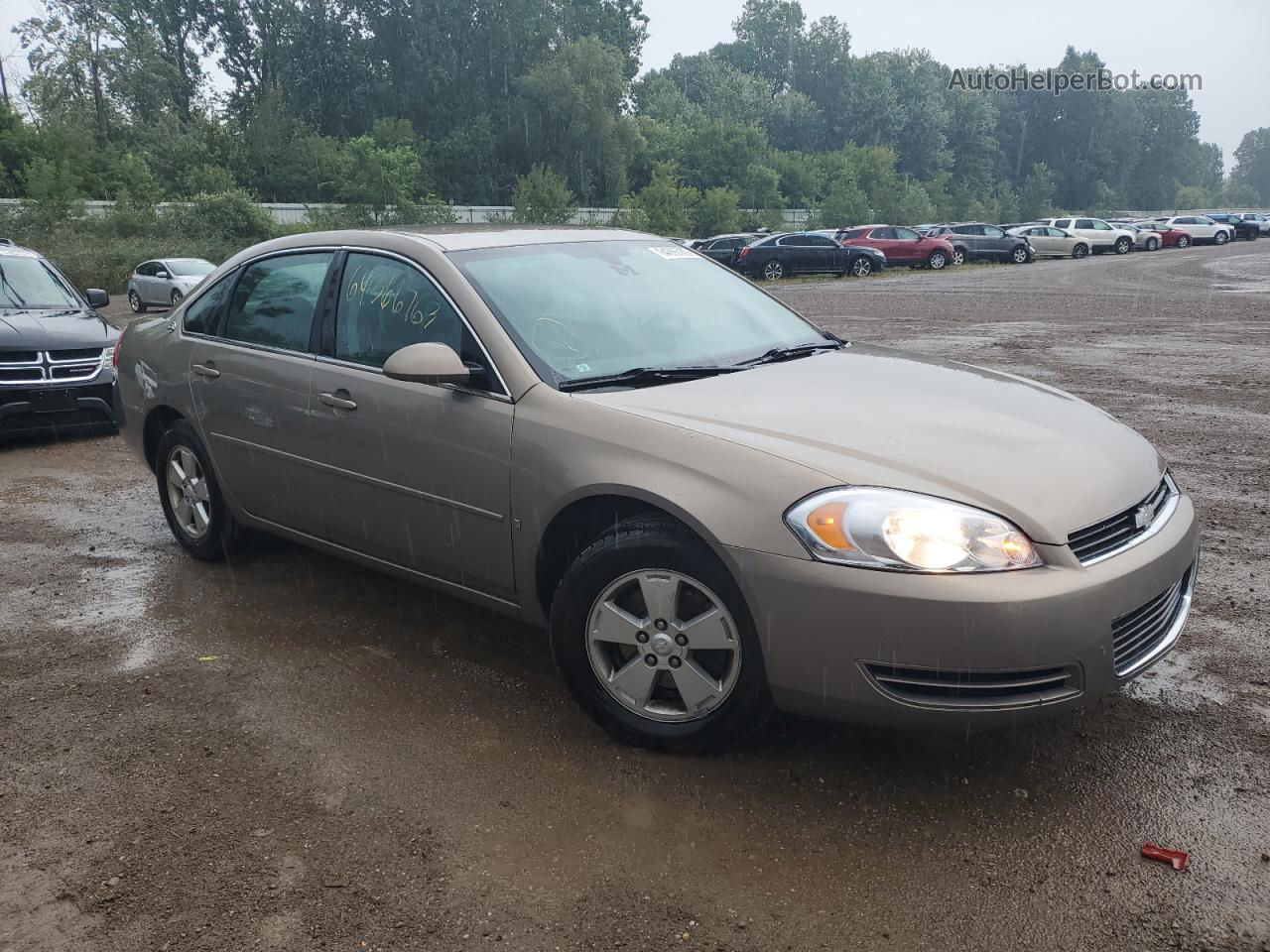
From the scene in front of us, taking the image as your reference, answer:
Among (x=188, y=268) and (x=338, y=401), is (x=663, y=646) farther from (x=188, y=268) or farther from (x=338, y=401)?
(x=188, y=268)

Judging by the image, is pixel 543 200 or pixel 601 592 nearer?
pixel 601 592

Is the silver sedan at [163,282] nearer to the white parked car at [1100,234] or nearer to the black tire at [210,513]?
the black tire at [210,513]

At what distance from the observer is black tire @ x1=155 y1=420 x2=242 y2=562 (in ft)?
17.2

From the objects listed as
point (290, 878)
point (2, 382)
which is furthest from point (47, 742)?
point (2, 382)

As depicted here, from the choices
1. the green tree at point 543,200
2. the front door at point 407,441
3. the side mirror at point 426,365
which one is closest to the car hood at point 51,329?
the front door at point 407,441

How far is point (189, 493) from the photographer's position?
5477 mm

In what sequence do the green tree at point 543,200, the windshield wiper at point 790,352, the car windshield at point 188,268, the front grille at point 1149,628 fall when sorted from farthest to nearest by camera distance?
1. the green tree at point 543,200
2. the car windshield at point 188,268
3. the windshield wiper at point 790,352
4. the front grille at point 1149,628

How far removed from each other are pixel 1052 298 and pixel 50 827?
2268 cm

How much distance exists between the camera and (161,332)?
18.2ft

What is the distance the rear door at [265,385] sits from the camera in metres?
4.59

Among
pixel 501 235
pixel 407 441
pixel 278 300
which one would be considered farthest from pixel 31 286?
pixel 407 441

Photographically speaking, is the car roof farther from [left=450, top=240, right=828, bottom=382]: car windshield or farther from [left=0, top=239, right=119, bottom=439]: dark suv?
[left=0, top=239, right=119, bottom=439]: dark suv

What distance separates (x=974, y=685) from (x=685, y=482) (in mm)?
970

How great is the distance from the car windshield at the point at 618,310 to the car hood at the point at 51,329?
606 centimetres
